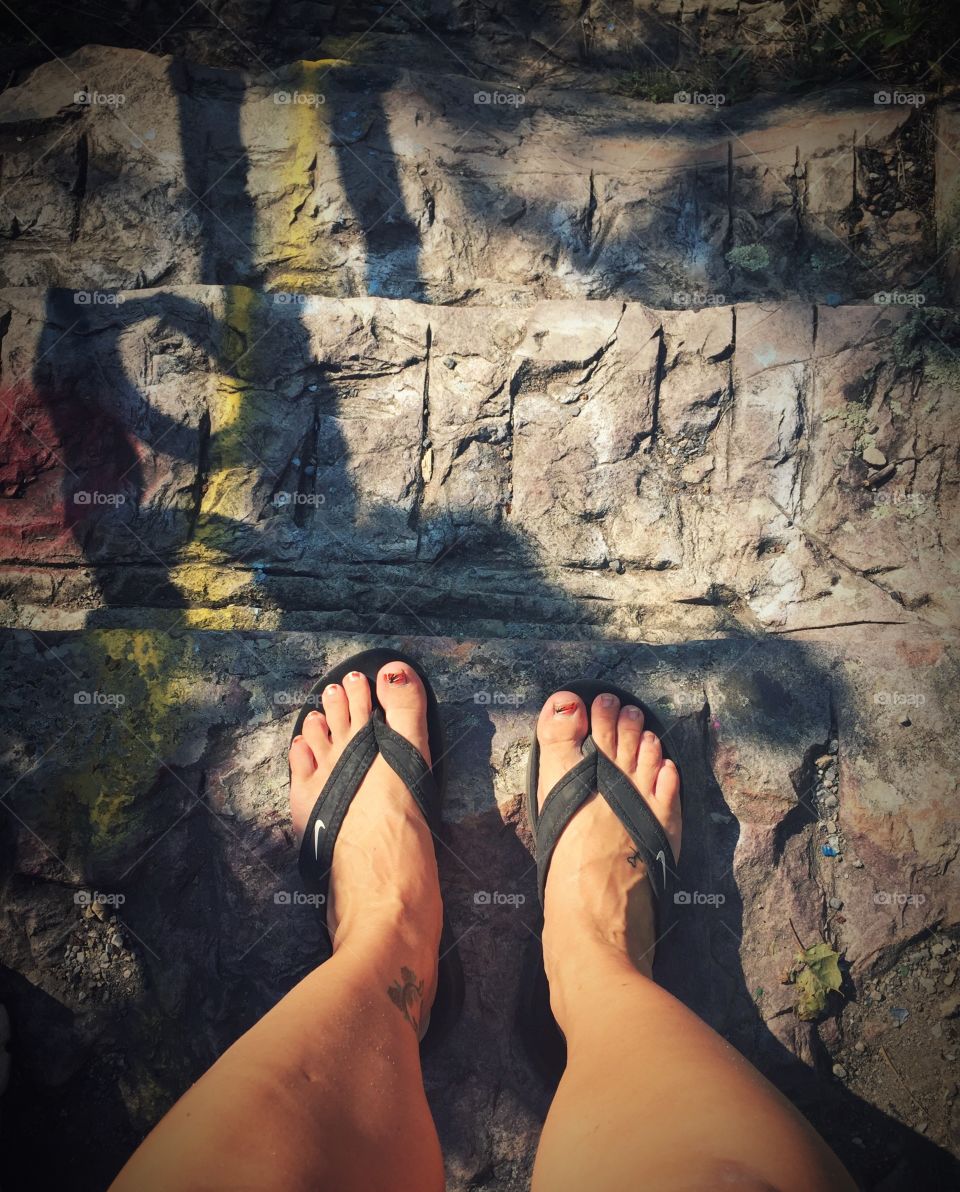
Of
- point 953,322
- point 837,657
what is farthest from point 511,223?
point 837,657

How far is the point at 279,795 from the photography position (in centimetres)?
211

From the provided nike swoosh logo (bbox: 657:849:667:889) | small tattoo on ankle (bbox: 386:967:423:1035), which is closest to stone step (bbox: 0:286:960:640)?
nike swoosh logo (bbox: 657:849:667:889)

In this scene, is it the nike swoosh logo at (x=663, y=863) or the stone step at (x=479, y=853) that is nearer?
the stone step at (x=479, y=853)

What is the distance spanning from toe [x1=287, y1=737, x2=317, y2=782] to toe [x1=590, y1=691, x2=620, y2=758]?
0.85 metres

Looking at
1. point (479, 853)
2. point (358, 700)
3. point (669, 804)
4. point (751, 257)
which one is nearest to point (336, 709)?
point (358, 700)

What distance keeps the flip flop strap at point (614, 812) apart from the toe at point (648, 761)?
3cm

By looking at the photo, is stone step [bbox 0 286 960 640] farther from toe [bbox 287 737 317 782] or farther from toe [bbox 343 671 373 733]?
toe [bbox 287 737 317 782]

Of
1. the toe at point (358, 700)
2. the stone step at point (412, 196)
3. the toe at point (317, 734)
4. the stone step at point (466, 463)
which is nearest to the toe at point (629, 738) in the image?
the stone step at point (466, 463)

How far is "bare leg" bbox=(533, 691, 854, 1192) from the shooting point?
1.20 m

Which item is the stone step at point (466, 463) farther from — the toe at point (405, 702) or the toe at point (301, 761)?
the toe at point (301, 761)

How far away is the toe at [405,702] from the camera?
6.93 feet

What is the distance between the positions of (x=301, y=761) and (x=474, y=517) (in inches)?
38.4

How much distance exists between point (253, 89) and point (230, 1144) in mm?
3344

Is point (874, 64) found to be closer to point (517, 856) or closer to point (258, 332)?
point (258, 332)
